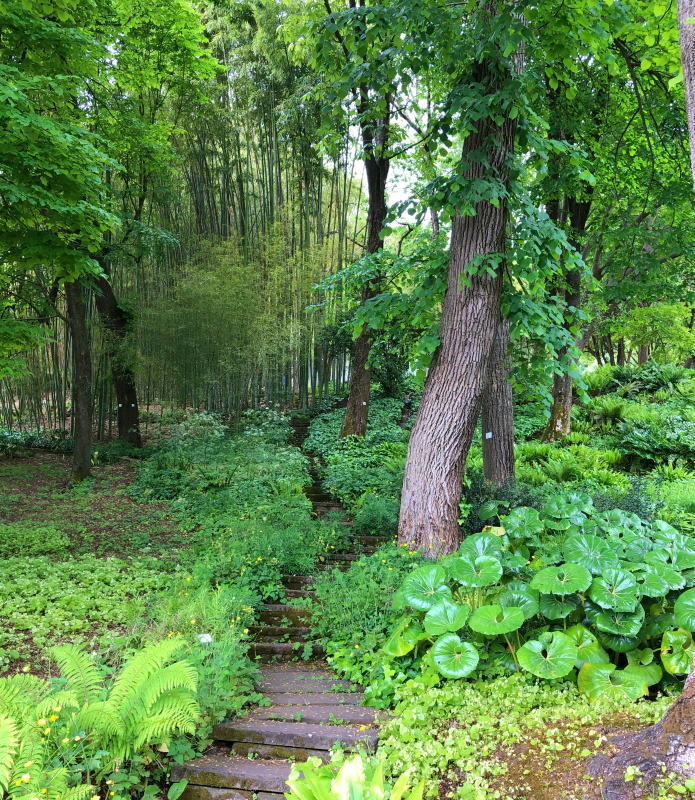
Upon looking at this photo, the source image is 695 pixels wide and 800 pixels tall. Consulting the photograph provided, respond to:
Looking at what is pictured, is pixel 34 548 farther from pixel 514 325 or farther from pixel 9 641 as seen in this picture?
pixel 514 325

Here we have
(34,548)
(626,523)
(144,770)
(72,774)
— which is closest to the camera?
(72,774)

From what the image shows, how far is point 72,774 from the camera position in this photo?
1915 mm

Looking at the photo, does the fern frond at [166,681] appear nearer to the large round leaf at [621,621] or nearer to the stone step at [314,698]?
the stone step at [314,698]

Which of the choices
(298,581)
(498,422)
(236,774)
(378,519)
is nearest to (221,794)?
(236,774)

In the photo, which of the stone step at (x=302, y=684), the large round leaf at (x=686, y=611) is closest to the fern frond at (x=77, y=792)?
the stone step at (x=302, y=684)

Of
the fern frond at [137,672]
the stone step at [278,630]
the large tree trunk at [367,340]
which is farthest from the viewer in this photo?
the large tree trunk at [367,340]

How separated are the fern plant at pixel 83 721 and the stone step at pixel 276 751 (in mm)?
311

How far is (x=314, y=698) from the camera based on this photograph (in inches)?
108

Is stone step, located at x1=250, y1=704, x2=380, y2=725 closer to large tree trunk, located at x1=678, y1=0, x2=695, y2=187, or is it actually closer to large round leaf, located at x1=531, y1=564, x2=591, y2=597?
large round leaf, located at x1=531, y1=564, x2=591, y2=597

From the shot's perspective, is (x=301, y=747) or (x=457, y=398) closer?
(x=301, y=747)

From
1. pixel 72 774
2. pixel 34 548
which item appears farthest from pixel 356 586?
pixel 34 548

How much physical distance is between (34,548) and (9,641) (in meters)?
2.02

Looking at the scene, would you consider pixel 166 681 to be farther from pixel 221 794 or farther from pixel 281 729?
pixel 281 729

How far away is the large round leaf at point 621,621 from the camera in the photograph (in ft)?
7.98
